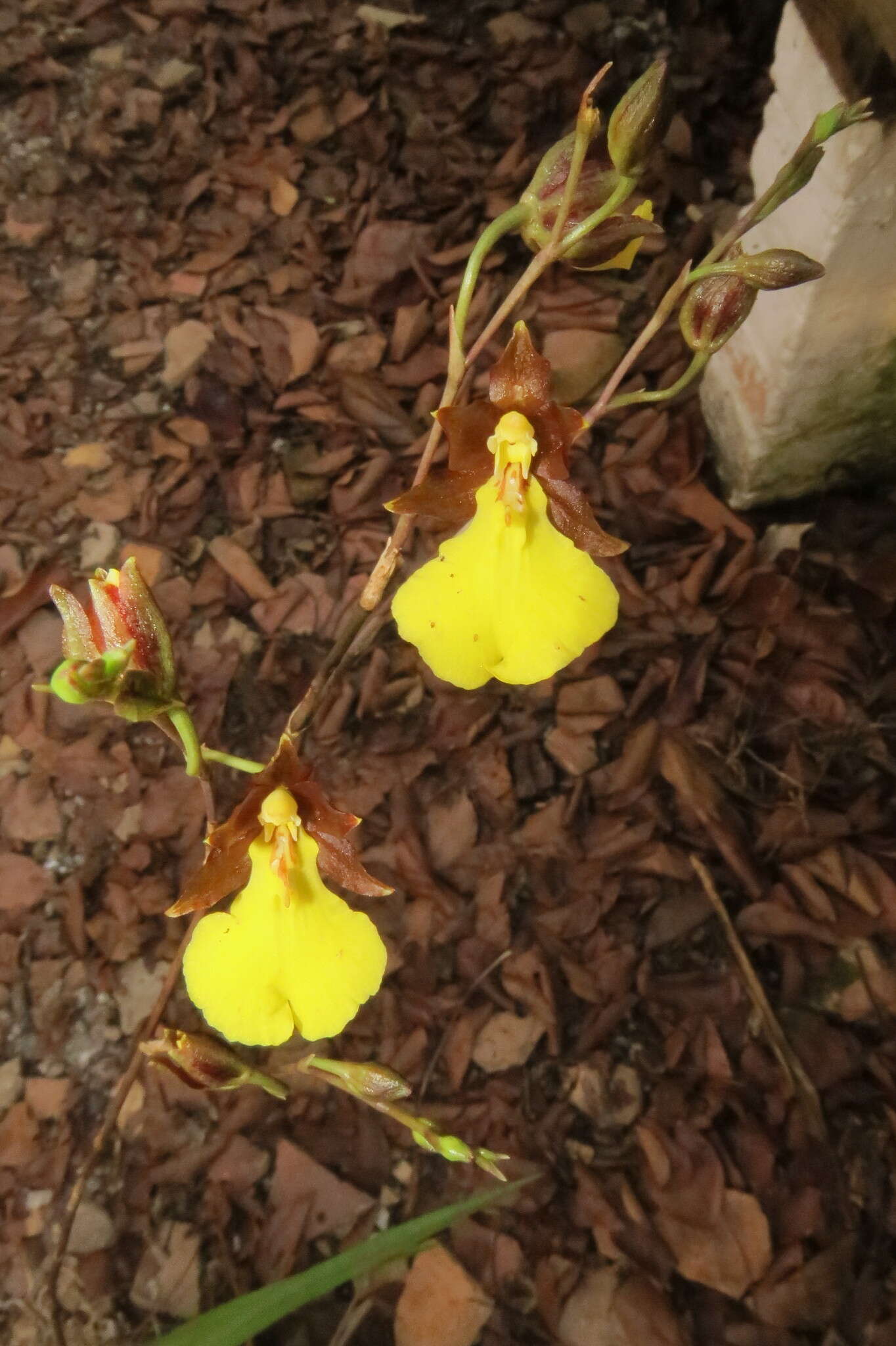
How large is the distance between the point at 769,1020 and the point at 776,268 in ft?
3.25

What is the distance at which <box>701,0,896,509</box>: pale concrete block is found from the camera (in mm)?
1152

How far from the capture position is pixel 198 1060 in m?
0.87

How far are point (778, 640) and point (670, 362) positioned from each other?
0.53 metres

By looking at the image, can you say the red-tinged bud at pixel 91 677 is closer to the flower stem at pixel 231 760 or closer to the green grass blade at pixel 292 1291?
the flower stem at pixel 231 760

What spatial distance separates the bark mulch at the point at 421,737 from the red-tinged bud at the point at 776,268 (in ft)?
2.47

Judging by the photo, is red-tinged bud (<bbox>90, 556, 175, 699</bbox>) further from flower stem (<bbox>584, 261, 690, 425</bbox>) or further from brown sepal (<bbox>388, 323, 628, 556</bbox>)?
flower stem (<bbox>584, 261, 690, 425</bbox>)

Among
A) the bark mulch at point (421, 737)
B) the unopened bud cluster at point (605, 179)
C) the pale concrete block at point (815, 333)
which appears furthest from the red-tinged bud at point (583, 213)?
the bark mulch at point (421, 737)

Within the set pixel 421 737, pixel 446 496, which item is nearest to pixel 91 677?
pixel 446 496

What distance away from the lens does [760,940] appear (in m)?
1.35

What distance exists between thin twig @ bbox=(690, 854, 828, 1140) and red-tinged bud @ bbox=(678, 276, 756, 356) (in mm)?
802

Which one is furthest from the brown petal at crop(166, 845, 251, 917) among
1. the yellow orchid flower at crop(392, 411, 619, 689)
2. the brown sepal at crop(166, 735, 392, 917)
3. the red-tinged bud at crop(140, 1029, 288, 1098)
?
the yellow orchid flower at crop(392, 411, 619, 689)

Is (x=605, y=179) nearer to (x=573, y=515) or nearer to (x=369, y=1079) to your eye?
(x=573, y=515)

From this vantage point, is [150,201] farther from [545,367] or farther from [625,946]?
[625,946]

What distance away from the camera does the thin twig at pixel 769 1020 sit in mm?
1258
